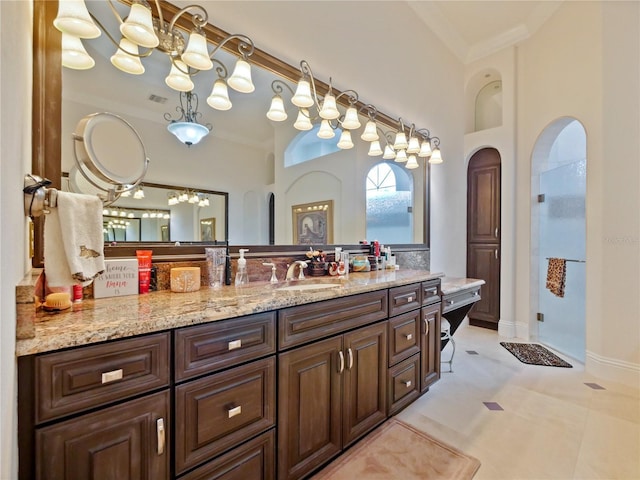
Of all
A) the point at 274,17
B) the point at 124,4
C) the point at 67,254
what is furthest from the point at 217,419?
the point at 274,17

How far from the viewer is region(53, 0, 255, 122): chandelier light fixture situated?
1.04 meters

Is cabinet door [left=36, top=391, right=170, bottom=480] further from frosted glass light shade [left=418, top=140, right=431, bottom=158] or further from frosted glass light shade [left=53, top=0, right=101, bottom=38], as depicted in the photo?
frosted glass light shade [left=418, top=140, right=431, bottom=158]

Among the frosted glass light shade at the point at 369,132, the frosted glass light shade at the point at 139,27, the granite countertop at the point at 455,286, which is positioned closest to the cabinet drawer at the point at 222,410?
the frosted glass light shade at the point at 139,27

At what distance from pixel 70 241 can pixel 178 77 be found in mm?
977

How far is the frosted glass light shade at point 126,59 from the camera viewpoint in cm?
129

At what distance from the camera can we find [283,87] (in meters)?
1.90

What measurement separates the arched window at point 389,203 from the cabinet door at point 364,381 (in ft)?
3.69

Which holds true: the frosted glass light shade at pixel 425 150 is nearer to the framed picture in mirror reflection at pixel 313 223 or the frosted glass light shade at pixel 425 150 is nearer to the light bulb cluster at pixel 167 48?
the framed picture in mirror reflection at pixel 313 223

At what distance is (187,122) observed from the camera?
4.99 ft

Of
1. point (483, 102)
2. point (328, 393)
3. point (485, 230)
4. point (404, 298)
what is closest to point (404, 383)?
point (404, 298)

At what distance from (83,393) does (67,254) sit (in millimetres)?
414

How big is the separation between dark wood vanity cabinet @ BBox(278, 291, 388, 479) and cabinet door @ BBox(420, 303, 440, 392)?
47 cm

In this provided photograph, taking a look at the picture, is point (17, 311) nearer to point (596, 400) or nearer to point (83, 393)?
point (83, 393)

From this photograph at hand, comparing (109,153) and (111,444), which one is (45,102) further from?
(111,444)
